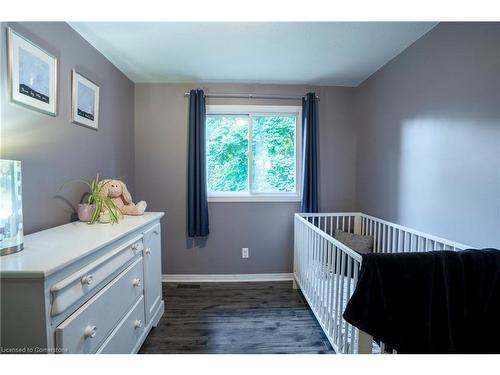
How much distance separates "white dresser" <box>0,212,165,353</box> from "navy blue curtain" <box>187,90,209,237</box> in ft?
2.79

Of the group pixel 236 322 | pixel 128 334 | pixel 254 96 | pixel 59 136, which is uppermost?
pixel 254 96

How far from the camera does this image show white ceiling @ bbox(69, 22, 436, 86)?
5.08 ft

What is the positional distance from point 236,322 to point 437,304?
1444 millimetres

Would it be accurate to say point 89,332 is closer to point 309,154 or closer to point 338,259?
point 338,259

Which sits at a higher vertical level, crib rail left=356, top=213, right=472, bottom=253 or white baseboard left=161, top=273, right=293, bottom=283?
crib rail left=356, top=213, right=472, bottom=253

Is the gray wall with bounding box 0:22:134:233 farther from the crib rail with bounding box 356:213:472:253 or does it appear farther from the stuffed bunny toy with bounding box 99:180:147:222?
the crib rail with bounding box 356:213:472:253

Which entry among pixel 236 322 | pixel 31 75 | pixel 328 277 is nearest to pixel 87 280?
pixel 31 75

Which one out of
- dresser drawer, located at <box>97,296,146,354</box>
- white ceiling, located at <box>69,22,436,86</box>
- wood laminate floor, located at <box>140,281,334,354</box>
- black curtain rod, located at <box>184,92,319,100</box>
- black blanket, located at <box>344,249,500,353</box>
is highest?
white ceiling, located at <box>69,22,436,86</box>

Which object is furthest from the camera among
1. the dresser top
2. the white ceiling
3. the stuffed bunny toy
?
the stuffed bunny toy

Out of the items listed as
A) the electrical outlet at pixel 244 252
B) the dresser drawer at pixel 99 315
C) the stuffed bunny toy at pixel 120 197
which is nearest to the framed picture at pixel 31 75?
the stuffed bunny toy at pixel 120 197

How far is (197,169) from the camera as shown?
7.95 feet

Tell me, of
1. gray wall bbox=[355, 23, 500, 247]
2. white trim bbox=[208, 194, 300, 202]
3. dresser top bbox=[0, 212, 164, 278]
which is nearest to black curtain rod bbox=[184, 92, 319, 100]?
gray wall bbox=[355, 23, 500, 247]

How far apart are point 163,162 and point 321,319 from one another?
7.21 feet
